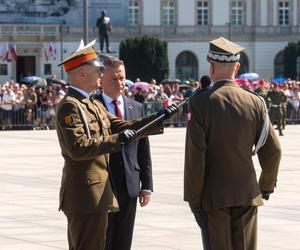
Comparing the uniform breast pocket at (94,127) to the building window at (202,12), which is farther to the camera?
the building window at (202,12)

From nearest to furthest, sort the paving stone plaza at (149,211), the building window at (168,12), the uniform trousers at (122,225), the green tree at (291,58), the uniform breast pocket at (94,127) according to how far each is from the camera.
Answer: the uniform breast pocket at (94,127), the uniform trousers at (122,225), the paving stone plaza at (149,211), the green tree at (291,58), the building window at (168,12)

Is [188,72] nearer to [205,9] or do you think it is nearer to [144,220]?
[205,9]

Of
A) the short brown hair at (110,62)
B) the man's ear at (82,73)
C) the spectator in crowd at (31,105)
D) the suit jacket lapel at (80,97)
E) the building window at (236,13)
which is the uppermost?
the building window at (236,13)

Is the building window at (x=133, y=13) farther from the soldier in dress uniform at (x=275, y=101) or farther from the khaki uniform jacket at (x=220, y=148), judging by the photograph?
the khaki uniform jacket at (x=220, y=148)

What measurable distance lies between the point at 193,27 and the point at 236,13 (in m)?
4.11

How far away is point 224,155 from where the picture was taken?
735 centimetres

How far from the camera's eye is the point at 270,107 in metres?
34.1

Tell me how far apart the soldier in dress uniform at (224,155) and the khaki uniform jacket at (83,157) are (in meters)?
0.34

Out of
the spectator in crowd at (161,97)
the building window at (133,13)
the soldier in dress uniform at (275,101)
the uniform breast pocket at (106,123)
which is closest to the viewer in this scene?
the uniform breast pocket at (106,123)

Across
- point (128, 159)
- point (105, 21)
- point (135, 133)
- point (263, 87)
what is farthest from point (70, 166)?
point (105, 21)

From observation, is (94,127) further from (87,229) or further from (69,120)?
(87,229)

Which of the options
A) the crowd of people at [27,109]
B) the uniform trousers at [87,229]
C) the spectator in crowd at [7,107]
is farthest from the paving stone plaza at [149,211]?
the crowd of people at [27,109]

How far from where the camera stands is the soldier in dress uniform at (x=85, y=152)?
23.5ft

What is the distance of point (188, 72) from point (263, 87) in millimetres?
55468
